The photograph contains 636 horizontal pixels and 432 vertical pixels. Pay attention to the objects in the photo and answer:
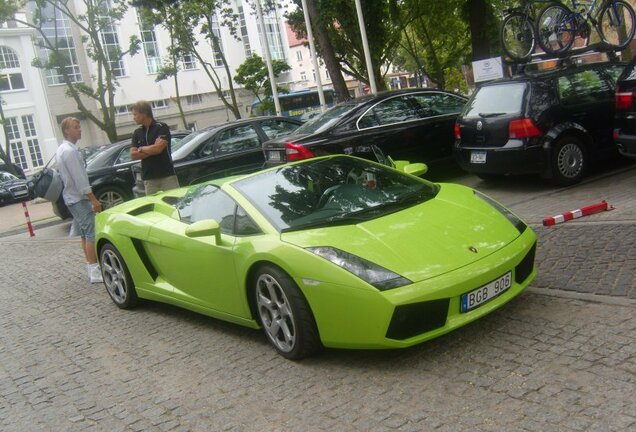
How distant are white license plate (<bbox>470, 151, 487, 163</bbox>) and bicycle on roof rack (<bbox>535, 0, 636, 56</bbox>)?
286cm

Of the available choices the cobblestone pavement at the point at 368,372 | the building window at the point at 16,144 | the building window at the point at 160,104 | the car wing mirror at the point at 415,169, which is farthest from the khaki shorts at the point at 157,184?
the building window at the point at 160,104

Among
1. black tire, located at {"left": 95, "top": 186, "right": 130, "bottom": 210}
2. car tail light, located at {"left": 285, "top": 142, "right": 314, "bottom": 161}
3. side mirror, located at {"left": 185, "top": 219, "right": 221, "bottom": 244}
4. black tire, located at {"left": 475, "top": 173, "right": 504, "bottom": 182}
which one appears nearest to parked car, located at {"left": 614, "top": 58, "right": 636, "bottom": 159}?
black tire, located at {"left": 475, "top": 173, "right": 504, "bottom": 182}

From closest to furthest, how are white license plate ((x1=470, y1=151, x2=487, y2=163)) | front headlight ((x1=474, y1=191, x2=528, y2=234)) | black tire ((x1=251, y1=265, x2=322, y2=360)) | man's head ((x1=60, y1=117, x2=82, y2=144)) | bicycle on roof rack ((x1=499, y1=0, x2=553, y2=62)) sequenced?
1. black tire ((x1=251, y1=265, x2=322, y2=360))
2. front headlight ((x1=474, y1=191, x2=528, y2=234))
3. man's head ((x1=60, y1=117, x2=82, y2=144))
4. white license plate ((x1=470, y1=151, x2=487, y2=163))
5. bicycle on roof rack ((x1=499, y1=0, x2=553, y2=62))

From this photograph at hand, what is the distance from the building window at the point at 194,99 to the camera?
6023 cm

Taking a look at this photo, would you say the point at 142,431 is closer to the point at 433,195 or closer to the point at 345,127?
the point at 433,195

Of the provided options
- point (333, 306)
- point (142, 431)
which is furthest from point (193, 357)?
point (333, 306)

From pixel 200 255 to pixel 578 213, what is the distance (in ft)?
13.4

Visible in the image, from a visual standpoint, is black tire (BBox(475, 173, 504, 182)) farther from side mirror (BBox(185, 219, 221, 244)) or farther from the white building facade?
the white building facade

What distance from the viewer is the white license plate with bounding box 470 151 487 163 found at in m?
9.28

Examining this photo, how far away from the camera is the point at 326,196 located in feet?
16.6

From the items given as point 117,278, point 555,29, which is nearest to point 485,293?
point 117,278

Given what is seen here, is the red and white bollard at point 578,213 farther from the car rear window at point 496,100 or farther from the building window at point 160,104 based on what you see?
the building window at point 160,104

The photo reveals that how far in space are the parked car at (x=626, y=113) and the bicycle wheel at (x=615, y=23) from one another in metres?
4.14

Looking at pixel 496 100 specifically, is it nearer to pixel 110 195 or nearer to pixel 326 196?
pixel 326 196
